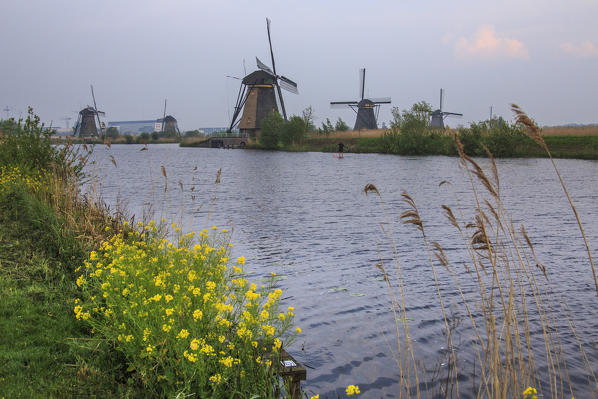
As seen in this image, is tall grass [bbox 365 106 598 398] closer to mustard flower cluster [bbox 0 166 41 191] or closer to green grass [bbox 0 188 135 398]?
green grass [bbox 0 188 135 398]

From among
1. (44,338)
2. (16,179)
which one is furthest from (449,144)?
(44,338)

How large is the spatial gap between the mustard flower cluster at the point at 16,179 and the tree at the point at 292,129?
52306mm

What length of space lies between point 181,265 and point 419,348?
2830 millimetres

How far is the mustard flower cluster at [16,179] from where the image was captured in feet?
33.5

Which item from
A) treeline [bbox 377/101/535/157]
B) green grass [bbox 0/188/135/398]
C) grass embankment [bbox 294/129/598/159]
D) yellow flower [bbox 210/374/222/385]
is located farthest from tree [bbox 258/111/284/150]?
yellow flower [bbox 210/374/222/385]

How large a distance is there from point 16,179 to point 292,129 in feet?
175

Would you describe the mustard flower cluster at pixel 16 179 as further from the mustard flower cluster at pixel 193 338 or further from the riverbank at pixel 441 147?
the riverbank at pixel 441 147

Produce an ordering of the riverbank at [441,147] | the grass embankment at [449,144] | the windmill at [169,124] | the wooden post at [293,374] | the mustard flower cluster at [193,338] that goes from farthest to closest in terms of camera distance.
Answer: the windmill at [169,124], the grass embankment at [449,144], the riverbank at [441,147], the wooden post at [293,374], the mustard flower cluster at [193,338]

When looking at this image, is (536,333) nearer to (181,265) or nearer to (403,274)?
(403,274)

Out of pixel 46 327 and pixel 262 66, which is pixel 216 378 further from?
pixel 262 66

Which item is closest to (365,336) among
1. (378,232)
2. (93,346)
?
(93,346)

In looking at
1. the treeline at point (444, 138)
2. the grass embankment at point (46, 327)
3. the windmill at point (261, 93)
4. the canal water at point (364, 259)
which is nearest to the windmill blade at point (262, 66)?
the windmill at point (261, 93)

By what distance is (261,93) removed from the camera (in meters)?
68.2

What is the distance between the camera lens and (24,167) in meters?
11.5
